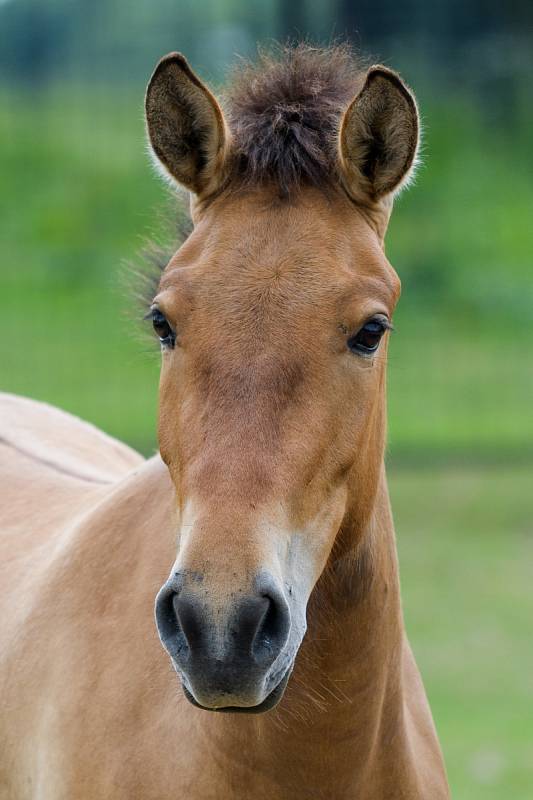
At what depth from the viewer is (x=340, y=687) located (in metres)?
2.94

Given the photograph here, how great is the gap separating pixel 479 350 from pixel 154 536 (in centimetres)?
1401

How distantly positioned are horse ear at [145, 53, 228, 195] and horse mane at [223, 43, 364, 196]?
0.19 feet

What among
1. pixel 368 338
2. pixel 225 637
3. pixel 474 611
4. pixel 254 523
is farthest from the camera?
pixel 474 611

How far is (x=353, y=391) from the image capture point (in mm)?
2707

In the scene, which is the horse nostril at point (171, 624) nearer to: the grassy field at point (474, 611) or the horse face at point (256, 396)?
the horse face at point (256, 396)

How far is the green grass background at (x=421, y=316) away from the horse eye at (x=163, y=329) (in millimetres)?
7126

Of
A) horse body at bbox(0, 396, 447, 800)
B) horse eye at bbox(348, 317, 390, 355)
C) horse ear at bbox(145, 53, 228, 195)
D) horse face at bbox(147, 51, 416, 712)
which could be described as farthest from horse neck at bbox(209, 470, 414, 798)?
horse ear at bbox(145, 53, 228, 195)

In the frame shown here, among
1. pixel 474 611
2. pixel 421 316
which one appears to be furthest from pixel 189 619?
pixel 421 316

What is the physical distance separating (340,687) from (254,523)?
0.74 m

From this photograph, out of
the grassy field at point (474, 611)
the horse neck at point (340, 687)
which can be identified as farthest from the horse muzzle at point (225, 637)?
the grassy field at point (474, 611)

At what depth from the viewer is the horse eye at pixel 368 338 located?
2705 mm

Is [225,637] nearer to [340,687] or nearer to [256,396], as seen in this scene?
[256,396]

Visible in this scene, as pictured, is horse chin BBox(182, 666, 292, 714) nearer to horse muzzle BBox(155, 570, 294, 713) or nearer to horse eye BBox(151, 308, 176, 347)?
horse muzzle BBox(155, 570, 294, 713)

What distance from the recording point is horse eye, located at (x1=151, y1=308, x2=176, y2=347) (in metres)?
2.80
